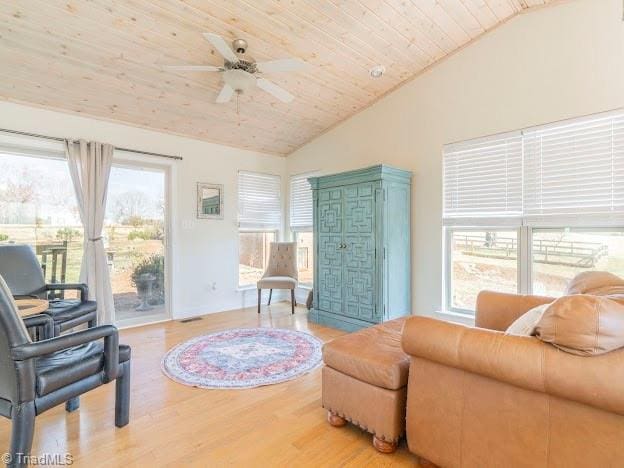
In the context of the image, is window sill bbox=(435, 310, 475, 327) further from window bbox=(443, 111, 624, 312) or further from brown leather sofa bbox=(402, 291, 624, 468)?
brown leather sofa bbox=(402, 291, 624, 468)

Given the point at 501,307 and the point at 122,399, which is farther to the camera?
the point at 501,307

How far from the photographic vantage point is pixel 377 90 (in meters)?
3.99

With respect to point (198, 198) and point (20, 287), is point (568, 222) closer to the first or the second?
point (198, 198)

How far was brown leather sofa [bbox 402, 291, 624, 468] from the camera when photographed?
1133 mm

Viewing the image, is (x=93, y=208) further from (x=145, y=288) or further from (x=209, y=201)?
(x=209, y=201)

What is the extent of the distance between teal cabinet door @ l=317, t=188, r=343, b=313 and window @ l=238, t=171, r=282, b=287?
4.50ft

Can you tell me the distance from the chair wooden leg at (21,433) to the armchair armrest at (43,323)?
105 centimetres

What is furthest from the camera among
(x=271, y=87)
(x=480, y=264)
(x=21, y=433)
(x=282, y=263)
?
(x=282, y=263)

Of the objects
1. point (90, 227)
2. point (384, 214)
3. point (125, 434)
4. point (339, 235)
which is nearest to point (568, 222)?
point (384, 214)

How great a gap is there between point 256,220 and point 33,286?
2843 mm

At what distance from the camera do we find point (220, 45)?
2262 millimetres

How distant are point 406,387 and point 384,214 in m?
2.08

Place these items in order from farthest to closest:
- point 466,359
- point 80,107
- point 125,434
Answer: point 80,107 → point 125,434 → point 466,359

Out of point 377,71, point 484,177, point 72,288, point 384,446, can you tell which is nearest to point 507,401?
point 384,446
